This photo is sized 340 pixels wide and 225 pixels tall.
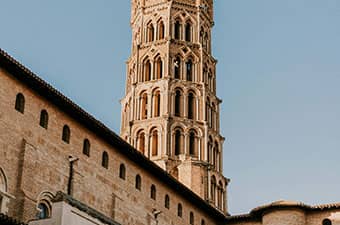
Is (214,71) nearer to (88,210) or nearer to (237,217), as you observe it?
(237,217)

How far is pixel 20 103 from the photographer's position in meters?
30.7

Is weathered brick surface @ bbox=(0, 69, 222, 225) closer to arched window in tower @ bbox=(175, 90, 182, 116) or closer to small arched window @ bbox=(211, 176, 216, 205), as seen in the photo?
small arched window @ bbox=(211, 176, 216, 205)

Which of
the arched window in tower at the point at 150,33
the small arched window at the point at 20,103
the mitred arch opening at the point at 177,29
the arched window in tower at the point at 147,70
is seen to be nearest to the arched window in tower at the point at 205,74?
the mitred arch opening at the point at 177,29

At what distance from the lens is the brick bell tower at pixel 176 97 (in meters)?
57.8

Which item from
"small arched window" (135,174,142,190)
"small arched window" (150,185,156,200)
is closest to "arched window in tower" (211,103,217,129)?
"small arched window" (150,185,156,200)

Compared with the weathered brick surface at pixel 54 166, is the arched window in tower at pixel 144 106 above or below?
above

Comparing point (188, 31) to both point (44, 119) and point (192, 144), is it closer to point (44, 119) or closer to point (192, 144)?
point (192, 144)

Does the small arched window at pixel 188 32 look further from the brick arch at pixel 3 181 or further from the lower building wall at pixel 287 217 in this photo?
the brick arch at pixel 3 181

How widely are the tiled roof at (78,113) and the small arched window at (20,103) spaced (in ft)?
2.08

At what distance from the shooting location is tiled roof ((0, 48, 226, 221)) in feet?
98.6

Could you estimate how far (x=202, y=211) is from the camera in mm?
45625

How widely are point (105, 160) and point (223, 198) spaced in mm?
25311

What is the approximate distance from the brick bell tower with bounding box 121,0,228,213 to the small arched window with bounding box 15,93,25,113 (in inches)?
997

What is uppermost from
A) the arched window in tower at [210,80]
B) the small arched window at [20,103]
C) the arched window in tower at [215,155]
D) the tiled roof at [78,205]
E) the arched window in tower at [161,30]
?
the arched window in tower at [161,30]
